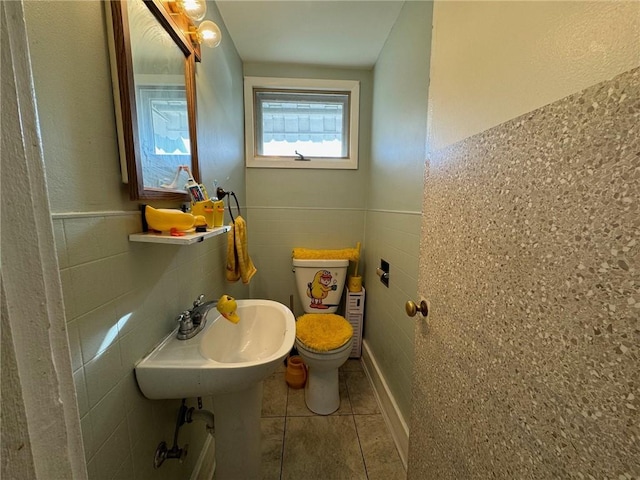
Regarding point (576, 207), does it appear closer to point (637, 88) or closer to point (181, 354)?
point (637, 88)

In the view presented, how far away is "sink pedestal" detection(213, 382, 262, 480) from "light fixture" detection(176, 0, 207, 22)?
1.37 meters

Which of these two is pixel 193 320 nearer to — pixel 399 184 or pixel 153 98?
pixel 153 98

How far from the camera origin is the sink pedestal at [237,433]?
95 cm

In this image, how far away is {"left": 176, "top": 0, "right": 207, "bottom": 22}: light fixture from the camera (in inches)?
34.5

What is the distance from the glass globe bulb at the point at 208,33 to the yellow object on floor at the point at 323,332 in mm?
1492

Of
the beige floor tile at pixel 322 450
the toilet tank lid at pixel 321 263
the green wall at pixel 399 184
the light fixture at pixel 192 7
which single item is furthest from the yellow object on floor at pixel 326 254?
the light fixture at pixel 192 7

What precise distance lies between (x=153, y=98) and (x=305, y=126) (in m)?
1.44

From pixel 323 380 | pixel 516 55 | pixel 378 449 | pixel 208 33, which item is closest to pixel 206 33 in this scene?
pixel 208 33

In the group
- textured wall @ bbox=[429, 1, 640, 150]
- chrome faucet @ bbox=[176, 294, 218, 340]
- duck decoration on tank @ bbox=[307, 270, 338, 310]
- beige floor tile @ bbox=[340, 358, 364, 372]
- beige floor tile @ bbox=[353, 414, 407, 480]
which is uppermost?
textured wall @ bbox=[429, 1, 640, 150]

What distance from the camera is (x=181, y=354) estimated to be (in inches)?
31.2

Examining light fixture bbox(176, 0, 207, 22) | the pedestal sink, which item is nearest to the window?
light fixture bbox(176, 0, 207, 22)

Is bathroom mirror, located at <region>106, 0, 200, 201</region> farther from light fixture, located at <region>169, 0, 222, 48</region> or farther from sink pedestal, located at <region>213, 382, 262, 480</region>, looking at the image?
sink pedestal, located at <region>213, 382, 262, 480</region>

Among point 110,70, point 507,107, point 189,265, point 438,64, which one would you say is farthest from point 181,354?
point 438,64

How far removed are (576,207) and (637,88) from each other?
14 centimetres
